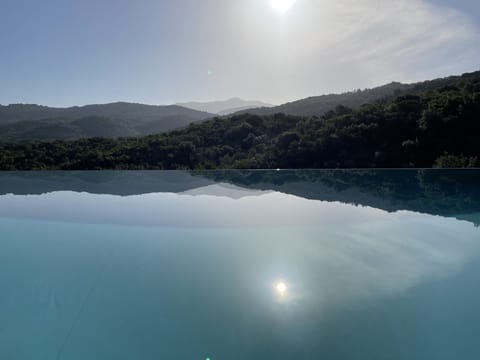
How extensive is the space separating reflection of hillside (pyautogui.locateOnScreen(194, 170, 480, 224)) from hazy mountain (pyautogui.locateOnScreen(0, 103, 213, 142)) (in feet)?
111

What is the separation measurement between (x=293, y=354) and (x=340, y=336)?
1.26ft

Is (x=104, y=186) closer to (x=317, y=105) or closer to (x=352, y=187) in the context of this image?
(x=352, y=187)

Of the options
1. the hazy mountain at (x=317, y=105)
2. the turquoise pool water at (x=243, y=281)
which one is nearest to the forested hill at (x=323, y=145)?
the turquoise pool water at (x=243, y=281)

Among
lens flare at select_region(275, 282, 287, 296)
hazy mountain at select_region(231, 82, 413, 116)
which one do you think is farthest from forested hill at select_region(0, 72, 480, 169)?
hazy mountain at select_region(231, 82, 413, 116)

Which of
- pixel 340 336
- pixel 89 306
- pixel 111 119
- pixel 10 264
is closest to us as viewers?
pixel 340 336

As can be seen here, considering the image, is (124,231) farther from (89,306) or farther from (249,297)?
(249,297)

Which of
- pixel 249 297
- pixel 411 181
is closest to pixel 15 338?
pixel 249 297

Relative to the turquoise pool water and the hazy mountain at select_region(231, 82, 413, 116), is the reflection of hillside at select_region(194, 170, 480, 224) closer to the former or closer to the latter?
the turquoise pool water

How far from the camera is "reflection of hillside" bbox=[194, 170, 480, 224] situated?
24.0 ft

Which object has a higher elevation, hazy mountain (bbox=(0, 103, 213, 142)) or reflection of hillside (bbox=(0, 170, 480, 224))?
hazy mountain (bbox=(0, 103, 213, 142))

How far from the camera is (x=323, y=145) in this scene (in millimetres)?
16812

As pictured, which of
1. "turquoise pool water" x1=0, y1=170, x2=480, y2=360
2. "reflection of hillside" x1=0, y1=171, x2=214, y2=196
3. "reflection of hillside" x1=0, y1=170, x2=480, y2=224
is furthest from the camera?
"reflection of hillside" x1=0, y1=171, x2=214, y2=196

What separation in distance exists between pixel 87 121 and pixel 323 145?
36.6 m

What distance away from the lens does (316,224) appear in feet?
19.5
